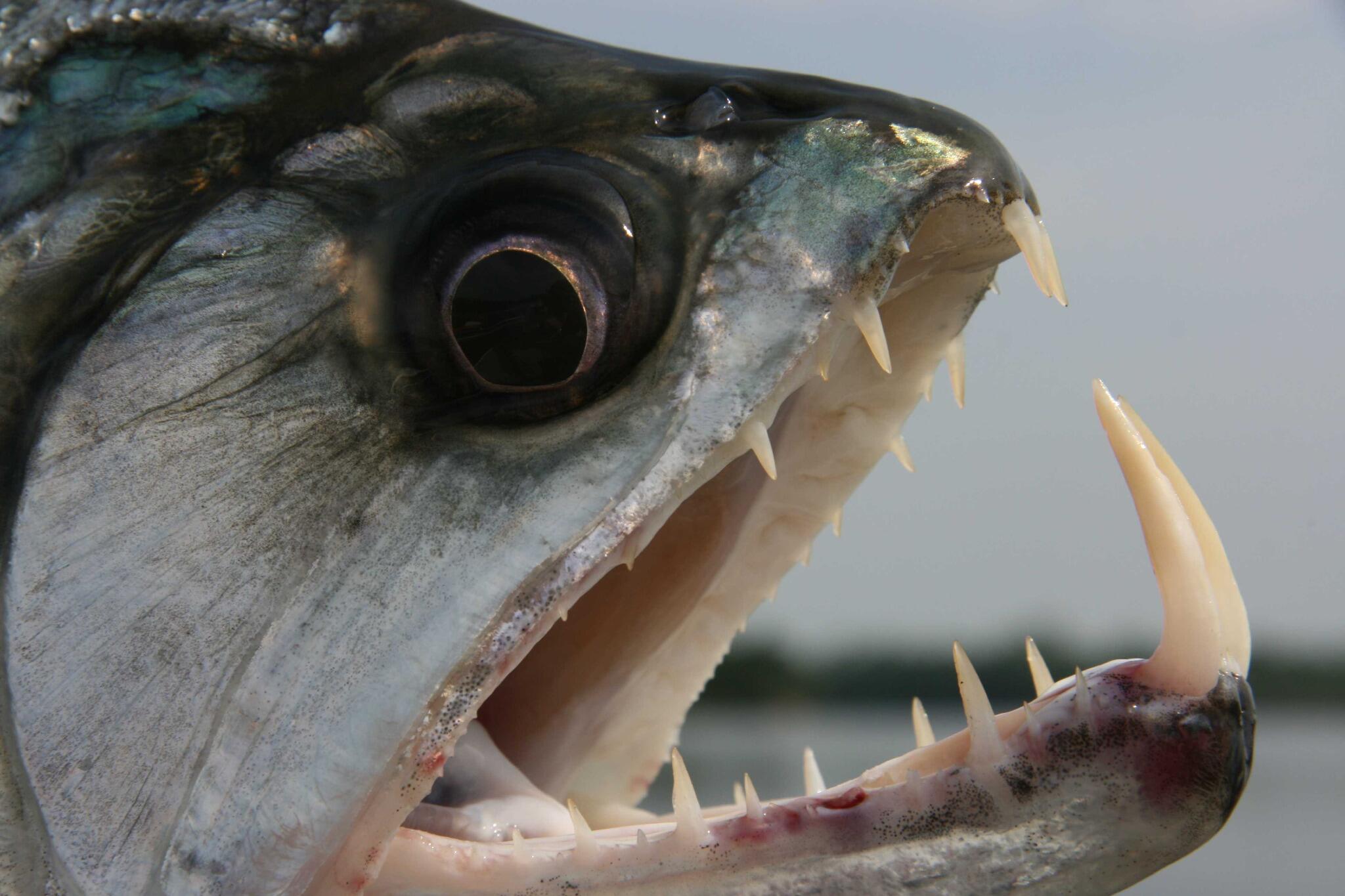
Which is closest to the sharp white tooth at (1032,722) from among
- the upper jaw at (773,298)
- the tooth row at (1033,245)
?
the upper jaw at (773,298)

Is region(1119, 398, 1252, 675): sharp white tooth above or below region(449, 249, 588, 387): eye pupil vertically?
below

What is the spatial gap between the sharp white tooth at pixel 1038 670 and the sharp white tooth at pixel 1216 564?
306mm

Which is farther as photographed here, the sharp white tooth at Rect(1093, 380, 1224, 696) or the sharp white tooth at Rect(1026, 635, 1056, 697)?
the sharp white tooth at Rect(1026, 635, 1056, 697)

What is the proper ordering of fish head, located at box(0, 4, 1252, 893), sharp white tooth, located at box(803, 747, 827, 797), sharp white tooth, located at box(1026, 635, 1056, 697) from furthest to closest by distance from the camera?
sharp white tooth, located at box(803, 747, 827, 797) < sharp white tooth, located at box(1026, 635, 1056, 697) < fish head, located at box(0, 4, 1252, 893)

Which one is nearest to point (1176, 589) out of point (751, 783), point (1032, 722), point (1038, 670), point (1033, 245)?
point (1032, 722)

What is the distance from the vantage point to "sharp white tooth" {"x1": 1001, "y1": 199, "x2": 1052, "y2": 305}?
1751 mm

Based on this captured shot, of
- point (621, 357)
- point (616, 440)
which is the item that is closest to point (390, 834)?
point (616, 440)

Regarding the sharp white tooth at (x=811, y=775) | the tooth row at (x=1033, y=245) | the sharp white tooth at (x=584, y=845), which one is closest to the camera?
the sharp white tooth at (x=584, y=845)

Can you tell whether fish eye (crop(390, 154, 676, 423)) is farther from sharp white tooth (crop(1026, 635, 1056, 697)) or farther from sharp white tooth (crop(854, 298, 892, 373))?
sharp white tooth (crop(1026, 635, 1056, 697))

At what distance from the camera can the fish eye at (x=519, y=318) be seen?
1661 mm

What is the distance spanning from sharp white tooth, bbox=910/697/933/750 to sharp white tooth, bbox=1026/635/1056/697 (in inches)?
8.9

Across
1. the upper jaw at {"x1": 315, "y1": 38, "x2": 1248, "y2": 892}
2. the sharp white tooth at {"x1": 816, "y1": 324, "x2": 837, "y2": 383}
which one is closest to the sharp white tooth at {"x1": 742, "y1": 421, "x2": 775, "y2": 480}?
the upper jaw at {"x1": 315, "y1": 38, "x2": 1248, "y2": 892}

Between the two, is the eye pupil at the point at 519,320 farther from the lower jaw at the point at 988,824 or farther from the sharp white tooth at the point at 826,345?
the lower jaw at the point at 988,824

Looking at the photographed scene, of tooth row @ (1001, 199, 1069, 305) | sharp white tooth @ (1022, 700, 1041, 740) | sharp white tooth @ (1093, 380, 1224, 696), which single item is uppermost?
tooth row @ (1001, 199, 1069, 305)
